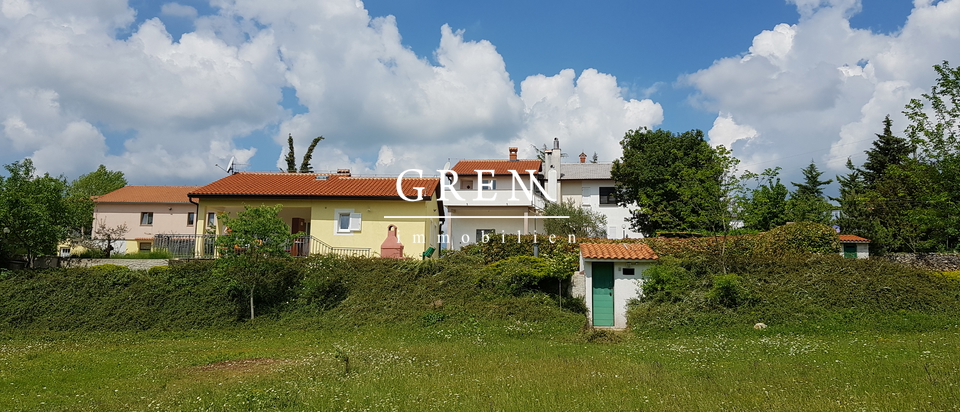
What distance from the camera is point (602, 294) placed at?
61.3 ft

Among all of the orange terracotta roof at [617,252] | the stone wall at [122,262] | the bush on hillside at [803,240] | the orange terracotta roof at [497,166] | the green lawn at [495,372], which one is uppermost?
the orange terracotta roof at [497,166]

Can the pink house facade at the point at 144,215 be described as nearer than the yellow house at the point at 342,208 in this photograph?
No

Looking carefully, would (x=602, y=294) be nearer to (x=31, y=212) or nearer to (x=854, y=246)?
(x=854, y=246)

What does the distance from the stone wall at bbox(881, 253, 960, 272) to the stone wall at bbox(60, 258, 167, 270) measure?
105ft

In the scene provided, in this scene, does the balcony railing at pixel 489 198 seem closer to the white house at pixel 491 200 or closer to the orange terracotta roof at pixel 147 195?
the white house at pixel 491 200

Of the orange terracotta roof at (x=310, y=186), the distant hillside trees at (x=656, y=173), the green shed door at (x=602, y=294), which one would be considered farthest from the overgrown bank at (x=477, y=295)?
the distant hillside trees at (x=656, y=173)

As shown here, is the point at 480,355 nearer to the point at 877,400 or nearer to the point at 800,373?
the point at 800,373

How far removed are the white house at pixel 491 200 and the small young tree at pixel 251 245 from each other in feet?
45.7

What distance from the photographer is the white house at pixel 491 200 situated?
34.3 m

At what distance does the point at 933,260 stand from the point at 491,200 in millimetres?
22373

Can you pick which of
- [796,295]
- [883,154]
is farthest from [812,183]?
[796,295]

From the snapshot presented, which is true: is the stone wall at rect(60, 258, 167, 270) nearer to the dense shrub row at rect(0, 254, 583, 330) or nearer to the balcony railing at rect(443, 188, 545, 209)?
the dense shrub row at rect(0, 254, 583, 330)

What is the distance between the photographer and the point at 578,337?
50.3ft

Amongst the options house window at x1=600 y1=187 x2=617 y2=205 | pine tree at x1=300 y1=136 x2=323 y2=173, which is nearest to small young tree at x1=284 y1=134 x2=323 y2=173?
pine tree at x1=300 y1=136 x2=323 y2=173
